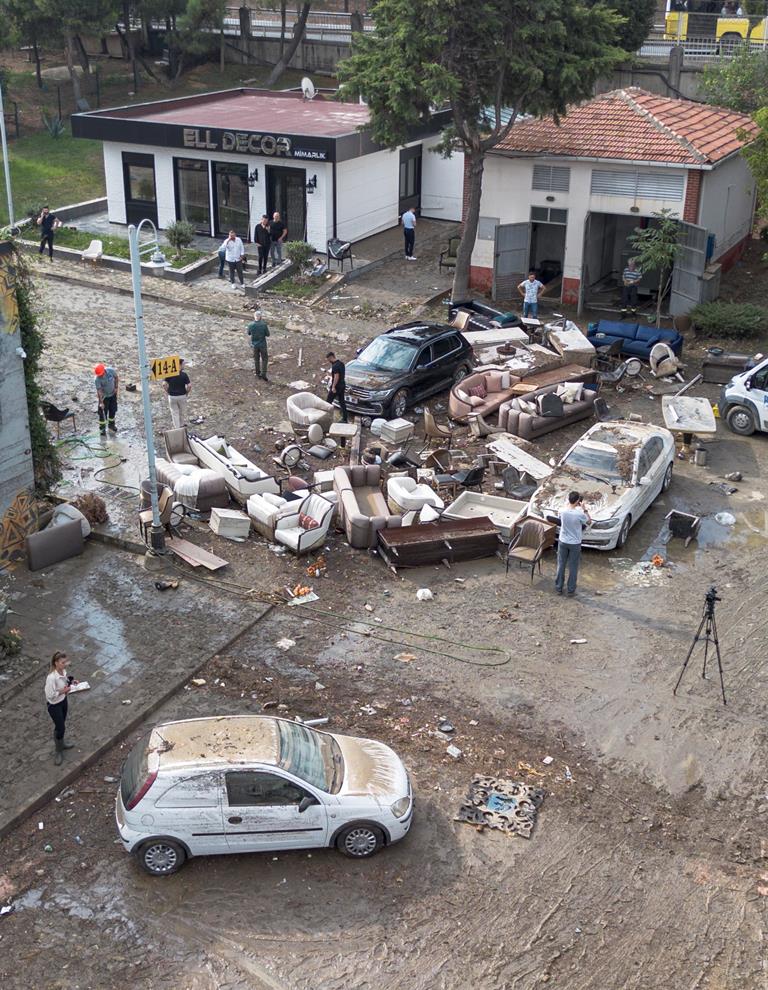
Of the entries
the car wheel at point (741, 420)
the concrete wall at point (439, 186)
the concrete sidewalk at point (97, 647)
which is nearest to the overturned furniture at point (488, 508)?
the concrete sidewalk at point (97, 647)

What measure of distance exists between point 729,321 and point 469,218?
287 inches

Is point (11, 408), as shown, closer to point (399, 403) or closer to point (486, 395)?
point (399, 403)

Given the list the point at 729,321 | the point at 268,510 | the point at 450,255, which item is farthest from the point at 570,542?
the point at 450,255

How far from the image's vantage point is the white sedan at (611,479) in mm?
17719

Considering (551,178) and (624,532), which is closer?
(624,532)

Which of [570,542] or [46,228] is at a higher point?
[46,228]

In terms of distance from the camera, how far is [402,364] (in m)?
23.2

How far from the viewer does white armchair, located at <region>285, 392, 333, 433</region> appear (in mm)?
21609

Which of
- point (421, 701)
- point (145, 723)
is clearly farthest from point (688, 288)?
point (145, 723)

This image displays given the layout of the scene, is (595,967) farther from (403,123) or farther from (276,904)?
(403,123)

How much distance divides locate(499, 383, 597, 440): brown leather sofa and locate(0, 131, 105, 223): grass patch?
21.6 meters

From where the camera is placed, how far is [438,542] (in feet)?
56.9

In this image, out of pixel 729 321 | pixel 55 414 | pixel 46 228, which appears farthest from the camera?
pixel 46 228

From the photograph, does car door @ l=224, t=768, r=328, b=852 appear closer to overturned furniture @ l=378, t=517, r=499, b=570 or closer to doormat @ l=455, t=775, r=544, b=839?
doormat @ l=455, t=775, r=544, b=839
